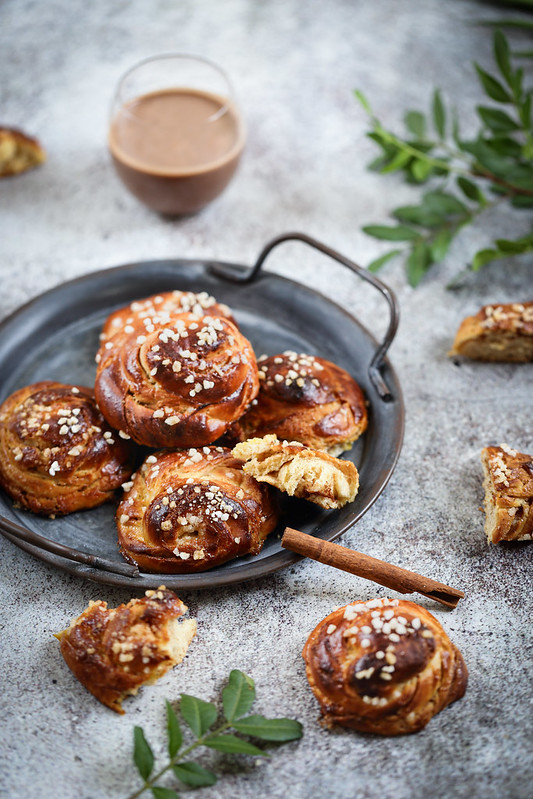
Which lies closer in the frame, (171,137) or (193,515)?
(193,515)

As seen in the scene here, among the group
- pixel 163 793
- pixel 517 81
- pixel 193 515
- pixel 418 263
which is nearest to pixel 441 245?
pixel 418 263

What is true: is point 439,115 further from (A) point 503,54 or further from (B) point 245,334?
(B) point 245,334

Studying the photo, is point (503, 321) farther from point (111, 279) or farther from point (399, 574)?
point (111, 279)

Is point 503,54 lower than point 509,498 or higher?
higher

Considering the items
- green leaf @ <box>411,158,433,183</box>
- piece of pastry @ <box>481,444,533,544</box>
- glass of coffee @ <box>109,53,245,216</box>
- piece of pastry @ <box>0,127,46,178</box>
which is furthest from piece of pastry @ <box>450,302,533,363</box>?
piece of pastry @ <box>0,127,46,178</box>

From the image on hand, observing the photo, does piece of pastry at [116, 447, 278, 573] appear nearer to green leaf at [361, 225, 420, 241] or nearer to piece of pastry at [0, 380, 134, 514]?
piece of pastry at [0, 380, 134, 514]
